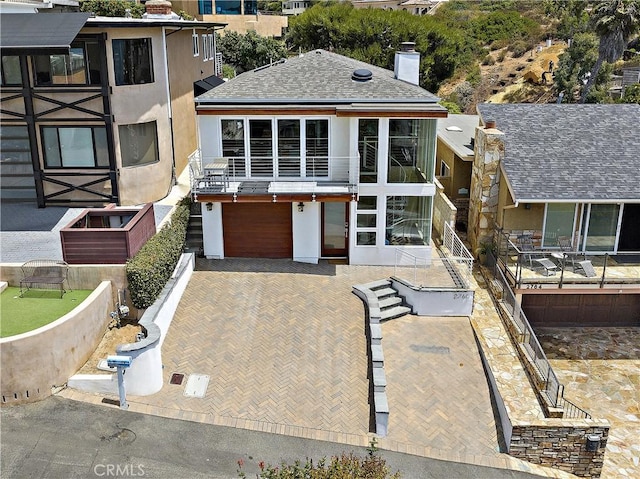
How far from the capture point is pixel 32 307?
16406 mm

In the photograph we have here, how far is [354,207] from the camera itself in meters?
21.3

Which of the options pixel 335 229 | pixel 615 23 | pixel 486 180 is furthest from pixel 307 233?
pixel 615 23

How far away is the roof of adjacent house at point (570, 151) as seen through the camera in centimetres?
2083

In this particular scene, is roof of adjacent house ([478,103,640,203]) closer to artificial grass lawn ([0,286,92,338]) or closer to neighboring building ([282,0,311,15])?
artificial grass lawn ([0,286,92,338])

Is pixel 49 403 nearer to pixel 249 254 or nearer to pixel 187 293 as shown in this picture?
pixel 187 293

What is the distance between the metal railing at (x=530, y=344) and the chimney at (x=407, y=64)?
27.9 feet

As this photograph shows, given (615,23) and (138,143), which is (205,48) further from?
(615,23)

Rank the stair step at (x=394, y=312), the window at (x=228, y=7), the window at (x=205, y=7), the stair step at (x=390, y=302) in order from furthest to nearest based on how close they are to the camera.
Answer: the window at (x=228, y=7) < the window at (x=205, y=7) < the stair step at (x=390, y=302) < the stair step at (x=394, y=312)

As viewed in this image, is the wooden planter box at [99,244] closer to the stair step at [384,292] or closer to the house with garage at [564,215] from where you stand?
the stair step at [384,292]

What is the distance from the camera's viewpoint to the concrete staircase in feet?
64.4

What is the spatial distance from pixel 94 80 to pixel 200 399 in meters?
13.6

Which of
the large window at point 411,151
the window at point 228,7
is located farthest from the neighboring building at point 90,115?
the window at point 228,7

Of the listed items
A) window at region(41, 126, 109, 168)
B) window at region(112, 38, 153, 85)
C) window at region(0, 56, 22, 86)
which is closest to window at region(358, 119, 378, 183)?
window at region(112, 38, 153, 85)

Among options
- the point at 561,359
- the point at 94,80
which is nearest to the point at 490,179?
the point at 561,359
